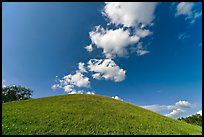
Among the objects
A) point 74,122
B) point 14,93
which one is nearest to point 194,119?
point 74,122

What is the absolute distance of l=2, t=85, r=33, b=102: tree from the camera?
8360cm

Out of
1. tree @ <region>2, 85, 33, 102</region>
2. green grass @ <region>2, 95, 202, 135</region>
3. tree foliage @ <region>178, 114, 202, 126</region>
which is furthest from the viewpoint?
tree @ <region>2, 85, 33, 102</region>

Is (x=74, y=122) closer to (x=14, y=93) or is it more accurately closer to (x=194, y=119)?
(x=194, y=119)

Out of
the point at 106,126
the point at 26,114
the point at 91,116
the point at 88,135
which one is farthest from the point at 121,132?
the point at 26,114

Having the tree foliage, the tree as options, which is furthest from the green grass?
the tree

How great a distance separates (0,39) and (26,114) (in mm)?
19300

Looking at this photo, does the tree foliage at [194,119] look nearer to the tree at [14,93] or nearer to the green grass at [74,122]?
the green grass at [74,122]

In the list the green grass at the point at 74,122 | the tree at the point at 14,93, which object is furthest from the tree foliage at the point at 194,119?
the tree at the point at 14,93

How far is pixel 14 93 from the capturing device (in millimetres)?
86250

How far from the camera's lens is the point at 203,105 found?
34.7ft

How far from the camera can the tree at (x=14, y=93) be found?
8360 centimetres

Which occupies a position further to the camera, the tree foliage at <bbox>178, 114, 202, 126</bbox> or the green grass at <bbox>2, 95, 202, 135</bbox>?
the tree foliage at <bbox>178, 114, 202, 126</bbox>

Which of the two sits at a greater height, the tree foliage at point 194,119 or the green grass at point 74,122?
the tree foliage at point 194,119

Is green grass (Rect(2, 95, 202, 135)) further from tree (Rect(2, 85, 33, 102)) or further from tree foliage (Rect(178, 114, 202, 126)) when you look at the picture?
tree (Rect(2, 85, 33, 102))
